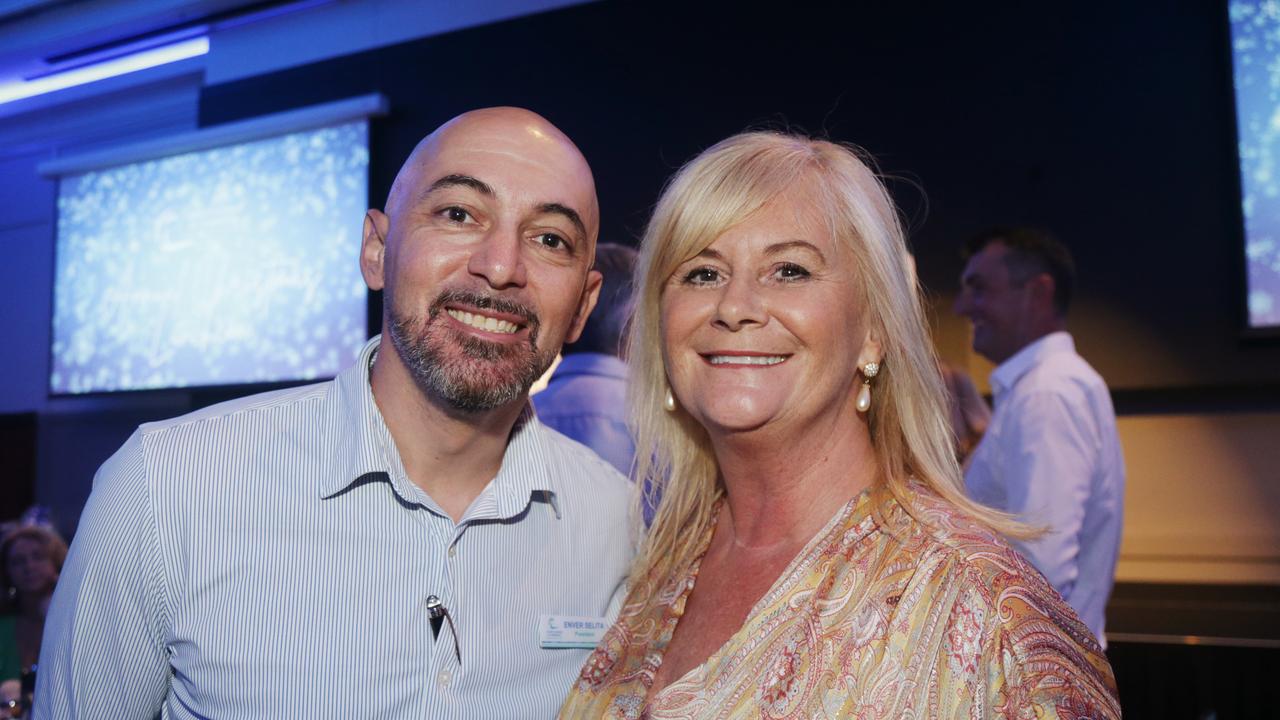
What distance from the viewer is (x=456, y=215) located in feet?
5.68

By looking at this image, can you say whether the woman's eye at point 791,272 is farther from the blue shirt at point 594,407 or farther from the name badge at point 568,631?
the blue shirt at point 594,407

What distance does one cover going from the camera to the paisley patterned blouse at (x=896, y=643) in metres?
1.22

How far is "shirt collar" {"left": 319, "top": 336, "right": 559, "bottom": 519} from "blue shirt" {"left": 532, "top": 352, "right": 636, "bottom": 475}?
1.09 m

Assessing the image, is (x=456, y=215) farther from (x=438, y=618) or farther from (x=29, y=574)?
(x=29, y=574)

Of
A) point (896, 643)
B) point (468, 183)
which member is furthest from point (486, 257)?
point (896, 643)

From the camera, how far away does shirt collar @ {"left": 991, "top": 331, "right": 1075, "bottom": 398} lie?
3.42 m

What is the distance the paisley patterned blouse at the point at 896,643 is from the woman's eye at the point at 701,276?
1.38ft

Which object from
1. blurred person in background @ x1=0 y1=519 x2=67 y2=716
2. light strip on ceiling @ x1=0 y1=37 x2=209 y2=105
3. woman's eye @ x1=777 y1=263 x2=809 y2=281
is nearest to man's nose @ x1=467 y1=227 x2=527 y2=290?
woman's eye @ x1=777 y1=263 x2=809 y2=281

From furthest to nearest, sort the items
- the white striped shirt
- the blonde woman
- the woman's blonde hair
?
the woman's blonde hair, the white striped shirt, the blonde woman

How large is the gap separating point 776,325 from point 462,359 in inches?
19.8

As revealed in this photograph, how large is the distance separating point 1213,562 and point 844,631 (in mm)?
4561

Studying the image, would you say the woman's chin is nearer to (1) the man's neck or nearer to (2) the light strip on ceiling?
(1) the man's neck

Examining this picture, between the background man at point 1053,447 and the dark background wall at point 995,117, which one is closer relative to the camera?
the background man at point 1053,447

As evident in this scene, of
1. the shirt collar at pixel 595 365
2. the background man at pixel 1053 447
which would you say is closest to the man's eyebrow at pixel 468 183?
the shirt collar at pixel 595 365
